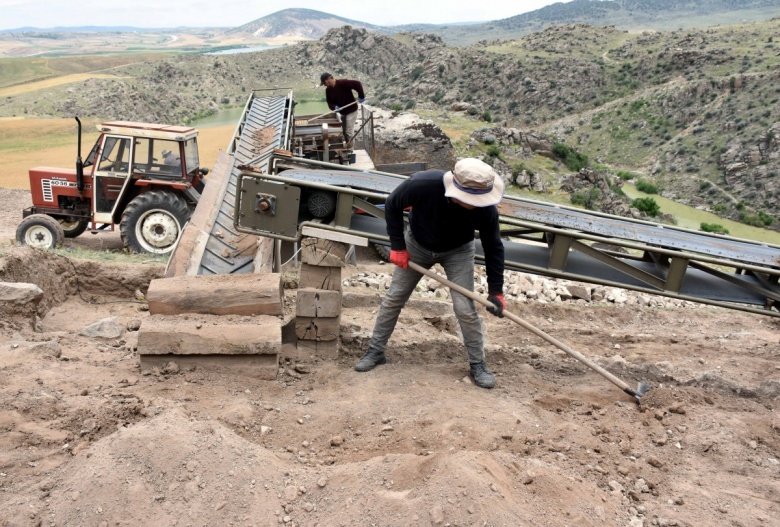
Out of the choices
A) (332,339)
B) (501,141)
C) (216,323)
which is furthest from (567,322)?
(501,141)

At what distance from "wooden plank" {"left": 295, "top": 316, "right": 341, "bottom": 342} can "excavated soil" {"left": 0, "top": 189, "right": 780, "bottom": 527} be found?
0.22m

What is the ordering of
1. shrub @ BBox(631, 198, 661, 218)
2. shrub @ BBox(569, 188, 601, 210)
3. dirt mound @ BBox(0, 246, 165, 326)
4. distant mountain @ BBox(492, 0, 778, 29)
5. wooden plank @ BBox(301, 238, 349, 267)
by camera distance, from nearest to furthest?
wooden plank @ BBox(301, 238, 349, 267)
dirt mound @ BBox(0, 246, 165, 326)
shrub @ BBox(569, 188, 601, 210)
shrub @ BBox(631, 198, 661, 218)
distant mountain @ BBox(492, 0, 778, 29)

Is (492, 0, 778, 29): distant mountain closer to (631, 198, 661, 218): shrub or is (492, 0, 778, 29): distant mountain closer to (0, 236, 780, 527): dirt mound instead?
(631, 198, 661, 218): shrub

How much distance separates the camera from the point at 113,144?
10.9m

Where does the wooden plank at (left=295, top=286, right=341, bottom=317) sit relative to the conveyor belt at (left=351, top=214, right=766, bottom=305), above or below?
below

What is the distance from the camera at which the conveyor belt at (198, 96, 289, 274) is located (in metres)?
Result: 7.47

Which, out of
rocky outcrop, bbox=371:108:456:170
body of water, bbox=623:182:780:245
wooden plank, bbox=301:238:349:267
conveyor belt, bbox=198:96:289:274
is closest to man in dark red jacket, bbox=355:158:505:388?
wooden plank, bbox=301:238:349:267

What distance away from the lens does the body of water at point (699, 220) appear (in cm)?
3031

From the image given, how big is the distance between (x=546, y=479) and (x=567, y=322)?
17.1ft

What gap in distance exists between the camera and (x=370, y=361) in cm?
579

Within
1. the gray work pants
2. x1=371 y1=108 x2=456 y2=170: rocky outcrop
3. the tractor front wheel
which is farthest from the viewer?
x1=371 y1=108 x2=456 y2=170: rocky outcrop

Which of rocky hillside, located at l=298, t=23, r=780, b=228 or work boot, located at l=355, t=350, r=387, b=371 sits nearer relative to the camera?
work boot, located at l=355, t=350, r=387, b=371

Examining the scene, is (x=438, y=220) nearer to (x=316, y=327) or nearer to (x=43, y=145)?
(x=316, y=327)

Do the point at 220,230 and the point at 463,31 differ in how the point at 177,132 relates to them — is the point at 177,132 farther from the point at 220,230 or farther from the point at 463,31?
the point at 463,31
